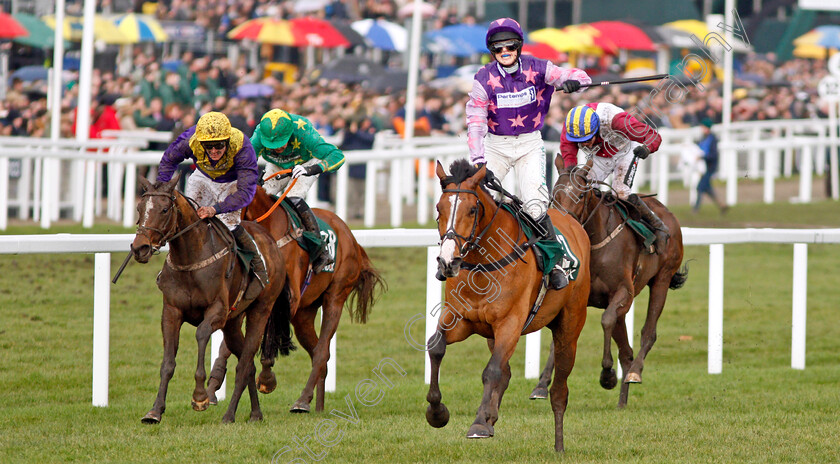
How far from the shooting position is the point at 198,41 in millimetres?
23594

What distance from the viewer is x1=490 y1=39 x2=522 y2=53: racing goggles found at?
21.8 feet

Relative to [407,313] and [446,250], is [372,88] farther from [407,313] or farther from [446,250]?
[446,250]

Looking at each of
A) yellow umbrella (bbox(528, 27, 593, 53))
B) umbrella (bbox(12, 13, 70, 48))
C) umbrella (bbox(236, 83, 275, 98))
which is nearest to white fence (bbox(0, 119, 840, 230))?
umbrella (bbox(12, 13, 70, 48))

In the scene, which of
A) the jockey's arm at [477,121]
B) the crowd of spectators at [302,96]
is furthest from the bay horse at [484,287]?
the crowd of spectators at [302,96]

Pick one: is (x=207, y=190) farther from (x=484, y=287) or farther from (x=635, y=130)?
(x=635, y=130)

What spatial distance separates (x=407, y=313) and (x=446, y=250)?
5.75 m

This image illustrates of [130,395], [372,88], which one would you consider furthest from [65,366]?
[372,88]

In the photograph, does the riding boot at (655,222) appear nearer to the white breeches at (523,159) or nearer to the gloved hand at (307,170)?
the white breeches at (523,159)

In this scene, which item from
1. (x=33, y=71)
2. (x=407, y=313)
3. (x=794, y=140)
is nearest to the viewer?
(x=407, y=313)

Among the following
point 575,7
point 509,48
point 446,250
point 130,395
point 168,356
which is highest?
point 575,7

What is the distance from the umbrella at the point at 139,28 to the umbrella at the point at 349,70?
3454 millimetres

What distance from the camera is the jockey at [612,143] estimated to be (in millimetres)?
8008

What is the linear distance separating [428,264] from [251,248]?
1.64 metres

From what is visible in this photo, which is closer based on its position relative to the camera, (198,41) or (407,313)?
(407,313)
